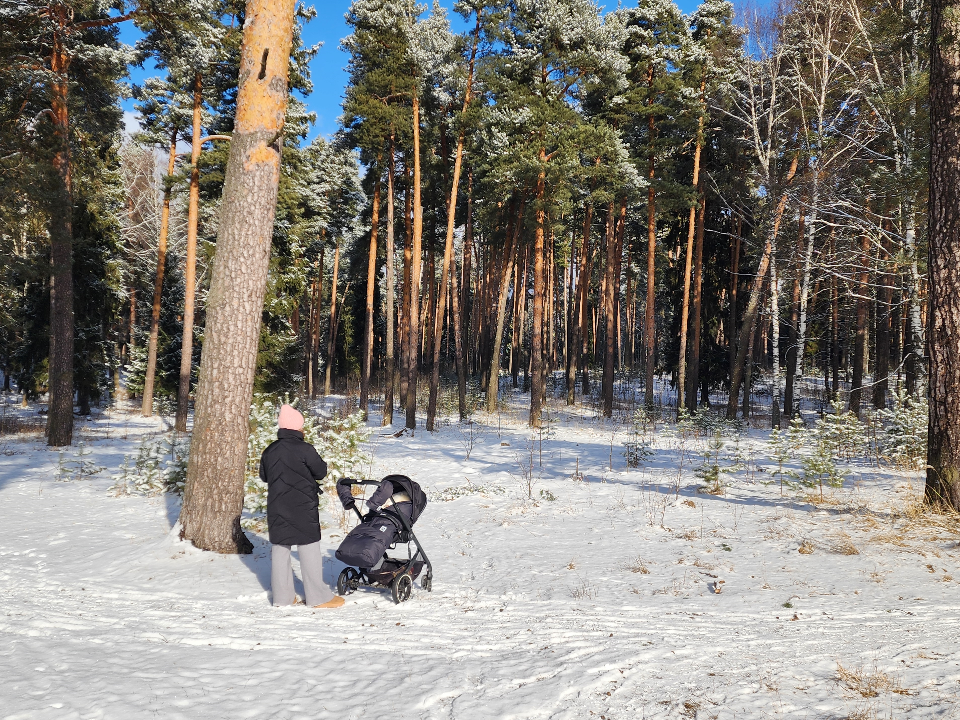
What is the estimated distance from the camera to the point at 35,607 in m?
4.72

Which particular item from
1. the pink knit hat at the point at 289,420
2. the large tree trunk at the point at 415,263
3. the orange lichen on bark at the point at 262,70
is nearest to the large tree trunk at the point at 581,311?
the large tree trunk at the point at 415,263

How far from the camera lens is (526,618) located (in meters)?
4.89

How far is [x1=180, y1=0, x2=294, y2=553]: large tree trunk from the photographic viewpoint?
605 centimetres

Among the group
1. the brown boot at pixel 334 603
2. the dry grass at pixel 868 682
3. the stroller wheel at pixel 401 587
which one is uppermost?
the dry grass at pixel 868 682

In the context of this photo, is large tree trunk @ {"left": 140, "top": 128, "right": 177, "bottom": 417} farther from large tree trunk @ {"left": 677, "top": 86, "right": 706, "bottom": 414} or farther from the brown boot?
large tree trunk @ {"left": 677, "top": 86, "right": 706, "bottom": 414}

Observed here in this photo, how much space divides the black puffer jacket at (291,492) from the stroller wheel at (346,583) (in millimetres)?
613

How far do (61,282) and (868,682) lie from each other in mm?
17944

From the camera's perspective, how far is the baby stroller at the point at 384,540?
5.33 m

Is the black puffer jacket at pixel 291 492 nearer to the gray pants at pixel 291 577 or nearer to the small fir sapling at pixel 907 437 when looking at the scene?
the gray pants at pixel 291 577

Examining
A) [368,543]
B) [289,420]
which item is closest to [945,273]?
[368,543]

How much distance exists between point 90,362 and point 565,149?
20101 mm

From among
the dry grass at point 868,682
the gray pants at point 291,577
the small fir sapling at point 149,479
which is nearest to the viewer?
the dry grass at point 868,682

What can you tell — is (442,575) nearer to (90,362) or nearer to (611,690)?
(611,690)

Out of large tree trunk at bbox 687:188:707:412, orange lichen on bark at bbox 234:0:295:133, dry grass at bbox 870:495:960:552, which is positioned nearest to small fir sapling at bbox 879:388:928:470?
dry grass at bbox 870:495:960:552
